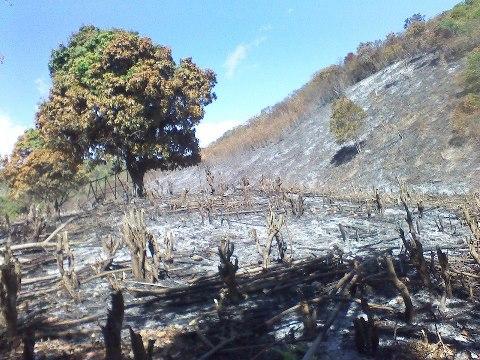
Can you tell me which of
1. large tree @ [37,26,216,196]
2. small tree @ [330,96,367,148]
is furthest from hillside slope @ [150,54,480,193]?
large tree @ [37,26,216,196]

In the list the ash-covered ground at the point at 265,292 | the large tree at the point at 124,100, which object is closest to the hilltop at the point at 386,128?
the large tree at the point at 124,100

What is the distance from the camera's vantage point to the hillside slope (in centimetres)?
2017

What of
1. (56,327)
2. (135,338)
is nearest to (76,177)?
(56,327)

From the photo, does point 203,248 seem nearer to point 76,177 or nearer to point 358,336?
point 358,336

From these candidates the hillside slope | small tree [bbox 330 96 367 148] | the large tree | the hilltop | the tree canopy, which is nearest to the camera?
the large tree

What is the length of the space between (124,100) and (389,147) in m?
15.6

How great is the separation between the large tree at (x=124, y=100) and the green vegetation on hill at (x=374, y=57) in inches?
768

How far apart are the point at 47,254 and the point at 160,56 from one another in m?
11.2

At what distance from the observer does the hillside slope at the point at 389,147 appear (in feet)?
66.2

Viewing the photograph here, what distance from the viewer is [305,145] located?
3388 centimetres

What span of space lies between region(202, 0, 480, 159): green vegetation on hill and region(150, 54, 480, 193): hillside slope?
136 centimetres

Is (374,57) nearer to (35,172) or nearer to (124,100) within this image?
(124,100)

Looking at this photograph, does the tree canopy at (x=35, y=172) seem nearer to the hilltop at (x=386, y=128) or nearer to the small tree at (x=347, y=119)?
the hilltop at (x=386, y=128)

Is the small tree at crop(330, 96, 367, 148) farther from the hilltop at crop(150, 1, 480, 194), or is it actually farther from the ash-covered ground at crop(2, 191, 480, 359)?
the ash-covered ground at crop(2, 191, 480, 359)
